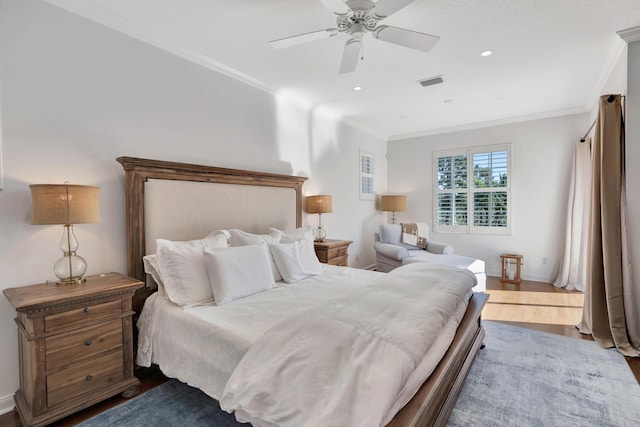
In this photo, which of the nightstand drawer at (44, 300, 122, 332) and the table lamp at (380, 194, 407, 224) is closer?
the nightstand drawer at (44, 300, 122, 332)

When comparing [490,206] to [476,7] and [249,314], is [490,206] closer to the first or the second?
[476,7]

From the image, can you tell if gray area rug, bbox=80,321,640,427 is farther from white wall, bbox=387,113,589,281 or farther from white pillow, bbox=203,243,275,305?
white wall, bbox=387,113,589,281

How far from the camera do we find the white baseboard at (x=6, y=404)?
1.99 metres

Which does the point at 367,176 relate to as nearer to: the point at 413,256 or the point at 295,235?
the point at 413,256

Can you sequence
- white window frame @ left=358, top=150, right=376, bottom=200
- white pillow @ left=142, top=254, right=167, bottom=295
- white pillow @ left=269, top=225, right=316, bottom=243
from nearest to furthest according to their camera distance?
1. white pillow @ left=142, top=254, right=167, bottom=295
2. white pillow @ left=269, top=225, right=316, bottom=243
3. white window frame @ left=358, top=150, right=376, bottom=200

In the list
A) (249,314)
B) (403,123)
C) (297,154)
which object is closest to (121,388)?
(249,314)

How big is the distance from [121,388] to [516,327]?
367 centimetres

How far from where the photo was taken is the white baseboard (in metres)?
1.99

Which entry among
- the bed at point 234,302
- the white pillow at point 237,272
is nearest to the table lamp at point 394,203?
the bed at point 234,302

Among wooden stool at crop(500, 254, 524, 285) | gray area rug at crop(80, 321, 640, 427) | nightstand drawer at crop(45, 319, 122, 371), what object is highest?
nightstand drawer at crop(45, 319, 122, 371)

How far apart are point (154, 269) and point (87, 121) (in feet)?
4.08

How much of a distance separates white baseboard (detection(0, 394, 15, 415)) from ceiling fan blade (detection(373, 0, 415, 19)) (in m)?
3.44

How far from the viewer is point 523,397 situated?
211 cm

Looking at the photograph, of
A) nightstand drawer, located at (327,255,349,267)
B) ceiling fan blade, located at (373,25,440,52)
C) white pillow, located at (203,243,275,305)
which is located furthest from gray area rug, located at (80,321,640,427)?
ceiling fan blade, located at (373,25,440,52)
